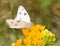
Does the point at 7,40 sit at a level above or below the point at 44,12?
below

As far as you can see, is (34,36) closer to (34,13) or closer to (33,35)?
(33,35)

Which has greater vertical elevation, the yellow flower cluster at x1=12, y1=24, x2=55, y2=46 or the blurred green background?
the blurred green background

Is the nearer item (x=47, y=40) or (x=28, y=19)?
(x=47, y=40)

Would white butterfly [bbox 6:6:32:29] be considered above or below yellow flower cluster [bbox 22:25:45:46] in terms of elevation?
above

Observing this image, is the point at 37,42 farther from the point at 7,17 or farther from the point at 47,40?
the point at 7,17

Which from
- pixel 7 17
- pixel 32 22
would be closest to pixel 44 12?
pixel 32 22
